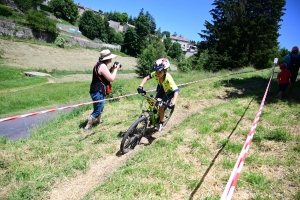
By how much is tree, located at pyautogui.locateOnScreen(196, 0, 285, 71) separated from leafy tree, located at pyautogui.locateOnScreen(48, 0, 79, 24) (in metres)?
86.5

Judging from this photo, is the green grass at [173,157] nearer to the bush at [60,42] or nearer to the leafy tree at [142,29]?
the bush at [60,42]

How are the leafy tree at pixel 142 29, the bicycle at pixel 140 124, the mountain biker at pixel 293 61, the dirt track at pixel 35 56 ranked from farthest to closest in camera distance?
the leafy tree at pixel 142 29, the dirt track at pixel 35 56, the mountain biker at pixel 293 61, the bicycle at pixel 140 124

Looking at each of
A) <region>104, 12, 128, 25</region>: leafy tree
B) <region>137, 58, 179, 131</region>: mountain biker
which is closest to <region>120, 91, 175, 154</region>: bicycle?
<region>137, 58, 179, 131</region>: mountain biker

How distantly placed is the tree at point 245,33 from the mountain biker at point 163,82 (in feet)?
67.5

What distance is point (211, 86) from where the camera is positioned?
12258mm

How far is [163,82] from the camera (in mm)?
5508

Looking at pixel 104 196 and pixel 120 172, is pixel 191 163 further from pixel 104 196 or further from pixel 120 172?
pixel 104 196

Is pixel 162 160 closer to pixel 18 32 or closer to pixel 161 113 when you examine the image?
pixel 161 113

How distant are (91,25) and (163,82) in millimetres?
95244

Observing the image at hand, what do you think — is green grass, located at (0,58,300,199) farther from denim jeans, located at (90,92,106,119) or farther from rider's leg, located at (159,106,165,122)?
denim jeans, located at (90,92,106,119)

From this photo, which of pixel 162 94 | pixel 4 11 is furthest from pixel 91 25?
pixel 162 94

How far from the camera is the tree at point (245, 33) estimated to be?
23.1 meters

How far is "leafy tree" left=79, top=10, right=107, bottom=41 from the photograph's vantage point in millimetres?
88562

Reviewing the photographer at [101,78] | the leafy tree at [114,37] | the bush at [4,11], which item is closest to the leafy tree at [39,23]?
the bush at [4,11]
